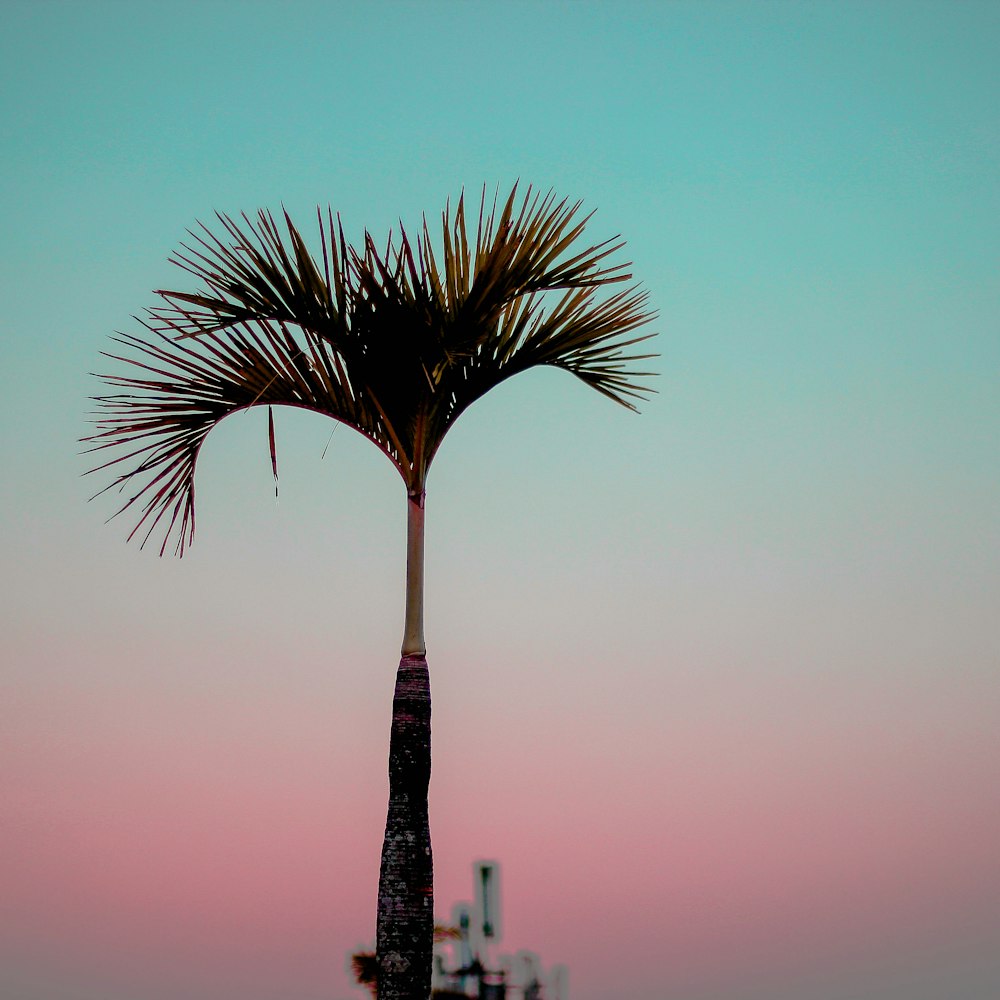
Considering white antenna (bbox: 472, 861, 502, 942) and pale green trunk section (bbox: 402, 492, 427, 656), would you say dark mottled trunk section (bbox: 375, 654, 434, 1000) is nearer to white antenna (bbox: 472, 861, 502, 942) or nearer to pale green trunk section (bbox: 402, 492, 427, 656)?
pale green trunk section (bbox: 402, 492, 427, 656)

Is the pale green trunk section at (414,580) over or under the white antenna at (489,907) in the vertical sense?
over

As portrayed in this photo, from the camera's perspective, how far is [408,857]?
751cm

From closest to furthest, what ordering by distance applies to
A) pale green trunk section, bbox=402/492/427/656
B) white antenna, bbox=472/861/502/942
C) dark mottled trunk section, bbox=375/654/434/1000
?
1. dark mottled trunk section, bbox=375/654/434/1000
2. pale green trunk section, bbox=402/492/427/656
3. white antenna, bbox=472/861/502/942

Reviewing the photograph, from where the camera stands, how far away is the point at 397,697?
788 cm

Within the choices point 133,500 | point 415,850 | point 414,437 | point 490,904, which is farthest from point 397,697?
point 490,904

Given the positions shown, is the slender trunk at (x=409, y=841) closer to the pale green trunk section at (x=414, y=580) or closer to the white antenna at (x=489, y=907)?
the pale green trunk section at (x=414, y=580)

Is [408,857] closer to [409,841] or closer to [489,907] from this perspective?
[409,841]

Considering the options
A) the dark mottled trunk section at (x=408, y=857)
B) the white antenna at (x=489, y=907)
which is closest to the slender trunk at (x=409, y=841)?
the dark mottled trunk section at (x=408, y=857)

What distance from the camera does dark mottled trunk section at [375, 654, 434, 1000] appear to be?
24.2 ft

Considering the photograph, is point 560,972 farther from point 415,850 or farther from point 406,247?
point 406,247

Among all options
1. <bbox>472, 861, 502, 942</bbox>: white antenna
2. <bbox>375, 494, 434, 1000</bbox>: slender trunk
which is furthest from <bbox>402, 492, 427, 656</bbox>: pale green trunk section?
<bbox>472, 861, 502, 942</bbox>: white antenna

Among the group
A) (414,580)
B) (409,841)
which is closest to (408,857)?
(409,841)

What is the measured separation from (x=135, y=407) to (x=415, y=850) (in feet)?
11.6

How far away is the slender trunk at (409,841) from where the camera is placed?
7.37 m
